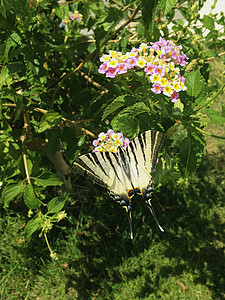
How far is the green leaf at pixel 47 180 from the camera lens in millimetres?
1769

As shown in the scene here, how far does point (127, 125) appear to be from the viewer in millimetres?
1319

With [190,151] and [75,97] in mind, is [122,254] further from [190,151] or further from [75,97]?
[190,151]

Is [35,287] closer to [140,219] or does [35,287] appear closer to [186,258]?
[140,219]

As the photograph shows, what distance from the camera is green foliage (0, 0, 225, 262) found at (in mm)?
1299

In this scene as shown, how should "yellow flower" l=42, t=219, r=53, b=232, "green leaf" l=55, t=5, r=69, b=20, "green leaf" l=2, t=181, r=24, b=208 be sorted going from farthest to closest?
"green leaf" l=55, t=5, r=69, b=20, "green leaf" l=2, t=181, r=24, b=208, "yellow flower" l=42, t=219, r=53, b=232

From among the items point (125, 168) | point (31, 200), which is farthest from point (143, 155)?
point (31, 200)

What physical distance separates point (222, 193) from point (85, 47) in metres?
→ 2.06

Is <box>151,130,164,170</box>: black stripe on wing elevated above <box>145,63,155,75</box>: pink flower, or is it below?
below

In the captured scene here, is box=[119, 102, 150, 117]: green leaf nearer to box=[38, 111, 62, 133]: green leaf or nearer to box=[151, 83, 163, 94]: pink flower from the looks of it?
box=[151, 83, 163, 94]: pink flower

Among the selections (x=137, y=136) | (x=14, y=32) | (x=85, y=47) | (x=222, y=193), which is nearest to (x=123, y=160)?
(x=137, y=136)

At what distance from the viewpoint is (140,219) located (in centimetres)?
290

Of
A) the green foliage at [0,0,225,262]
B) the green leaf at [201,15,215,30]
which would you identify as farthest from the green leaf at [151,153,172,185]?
the green leaf at [201,15,215,30]

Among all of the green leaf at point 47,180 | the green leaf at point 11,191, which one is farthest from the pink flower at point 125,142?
the green leaf at point 11,191

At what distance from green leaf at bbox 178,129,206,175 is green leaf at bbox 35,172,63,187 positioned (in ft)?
2.61
